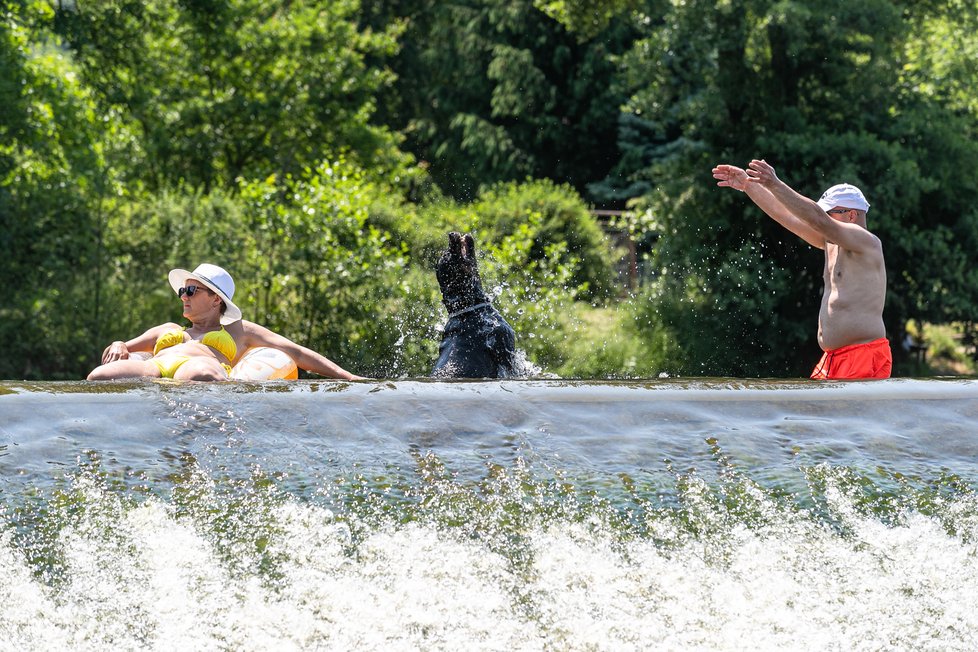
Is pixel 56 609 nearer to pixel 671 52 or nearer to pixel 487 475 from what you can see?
pixel 487 475

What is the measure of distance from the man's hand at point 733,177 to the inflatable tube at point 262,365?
2.62m

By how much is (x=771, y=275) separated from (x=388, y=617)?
14.5m

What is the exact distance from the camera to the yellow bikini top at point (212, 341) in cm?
789

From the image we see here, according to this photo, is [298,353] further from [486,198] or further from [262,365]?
[486,198]

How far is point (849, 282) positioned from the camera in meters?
8.21

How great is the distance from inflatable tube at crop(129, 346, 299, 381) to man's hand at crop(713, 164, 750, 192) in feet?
8.60

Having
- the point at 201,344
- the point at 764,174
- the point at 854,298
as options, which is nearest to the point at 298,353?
the point at 201,344

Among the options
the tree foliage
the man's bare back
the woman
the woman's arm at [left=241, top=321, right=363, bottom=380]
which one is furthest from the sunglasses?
the tree foliage

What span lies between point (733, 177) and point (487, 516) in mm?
3492

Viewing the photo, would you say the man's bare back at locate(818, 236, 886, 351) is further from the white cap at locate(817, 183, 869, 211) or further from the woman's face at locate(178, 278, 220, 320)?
the woman's face at locate(178, 278, 220, 320)

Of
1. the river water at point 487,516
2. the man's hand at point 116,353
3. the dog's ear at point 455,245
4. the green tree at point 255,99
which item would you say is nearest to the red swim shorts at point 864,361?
the river water at point 487,516

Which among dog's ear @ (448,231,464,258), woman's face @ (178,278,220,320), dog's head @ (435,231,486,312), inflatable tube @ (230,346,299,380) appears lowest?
inflatable tube @ (230,346,299,380)

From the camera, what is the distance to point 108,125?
18438mm

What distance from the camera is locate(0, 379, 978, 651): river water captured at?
15.9 ft
